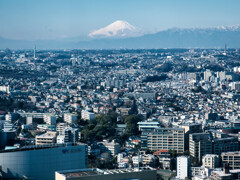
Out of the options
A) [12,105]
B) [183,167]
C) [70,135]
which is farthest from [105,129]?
[12,105]

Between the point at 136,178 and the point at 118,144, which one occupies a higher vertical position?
the point at 136,178

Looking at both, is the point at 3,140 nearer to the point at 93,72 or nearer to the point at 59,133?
the point at 59,133

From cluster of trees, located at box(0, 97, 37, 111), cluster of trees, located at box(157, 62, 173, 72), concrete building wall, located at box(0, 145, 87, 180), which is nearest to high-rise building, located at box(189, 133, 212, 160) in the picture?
concrete building wall, located at box(0, 145, 87, 180)

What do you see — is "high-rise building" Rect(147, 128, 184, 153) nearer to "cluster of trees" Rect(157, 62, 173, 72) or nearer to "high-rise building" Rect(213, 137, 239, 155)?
"high-rise building" Rect(213, 137, 239, 155)

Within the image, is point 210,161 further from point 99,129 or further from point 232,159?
point 99,129

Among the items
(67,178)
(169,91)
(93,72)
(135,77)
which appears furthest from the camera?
(93,72)

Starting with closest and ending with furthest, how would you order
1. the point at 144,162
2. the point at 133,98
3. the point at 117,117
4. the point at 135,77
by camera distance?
the point at 144,162 → the point at 117,117 → the point at 133,98 → the point at 135,77

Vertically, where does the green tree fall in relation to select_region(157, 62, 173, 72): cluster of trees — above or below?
above

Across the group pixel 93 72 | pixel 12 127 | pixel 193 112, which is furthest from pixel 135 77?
pixel 12 127
